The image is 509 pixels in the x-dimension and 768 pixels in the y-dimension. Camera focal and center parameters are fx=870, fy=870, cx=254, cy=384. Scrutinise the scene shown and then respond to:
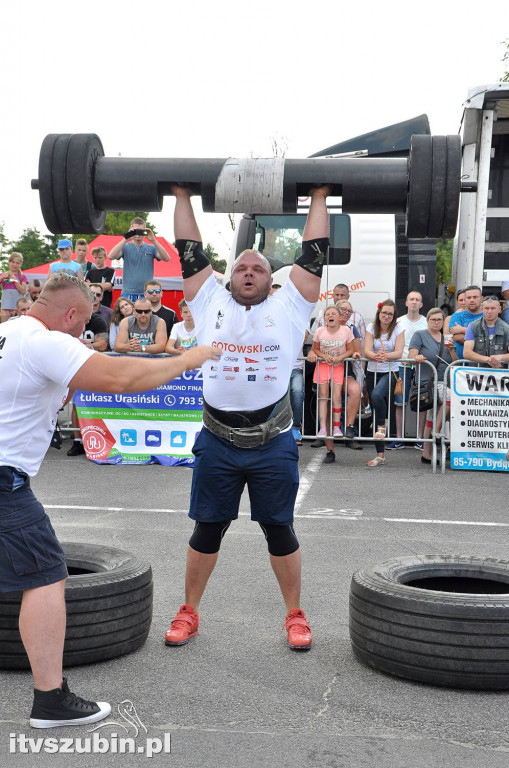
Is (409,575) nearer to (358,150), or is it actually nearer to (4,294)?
(358,150)

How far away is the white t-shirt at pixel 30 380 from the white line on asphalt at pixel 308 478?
4491mm

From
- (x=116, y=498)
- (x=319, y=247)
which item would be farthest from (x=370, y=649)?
(x=116, y=498)

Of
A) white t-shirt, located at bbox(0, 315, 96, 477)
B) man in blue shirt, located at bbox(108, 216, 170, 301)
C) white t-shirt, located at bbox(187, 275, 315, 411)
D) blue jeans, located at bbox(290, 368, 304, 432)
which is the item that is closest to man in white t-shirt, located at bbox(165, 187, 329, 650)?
white t-shirt, located at bbox(187, 275, 315, 411)

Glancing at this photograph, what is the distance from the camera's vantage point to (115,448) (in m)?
10.3

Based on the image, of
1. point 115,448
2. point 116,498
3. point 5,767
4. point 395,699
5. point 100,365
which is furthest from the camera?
point 115,448

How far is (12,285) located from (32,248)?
169 feet

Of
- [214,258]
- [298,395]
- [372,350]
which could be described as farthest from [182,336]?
[214,258]

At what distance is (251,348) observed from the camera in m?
4.36

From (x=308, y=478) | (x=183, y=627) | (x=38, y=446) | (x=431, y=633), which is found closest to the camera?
(x=38, y=446)

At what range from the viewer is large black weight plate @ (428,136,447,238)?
13.3ft

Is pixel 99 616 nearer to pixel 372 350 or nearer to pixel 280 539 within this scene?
pixel 280 539

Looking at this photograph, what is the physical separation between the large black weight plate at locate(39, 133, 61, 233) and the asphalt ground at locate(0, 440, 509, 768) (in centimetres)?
218

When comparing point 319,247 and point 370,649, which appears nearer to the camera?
point 370,649

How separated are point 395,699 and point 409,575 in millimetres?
809
